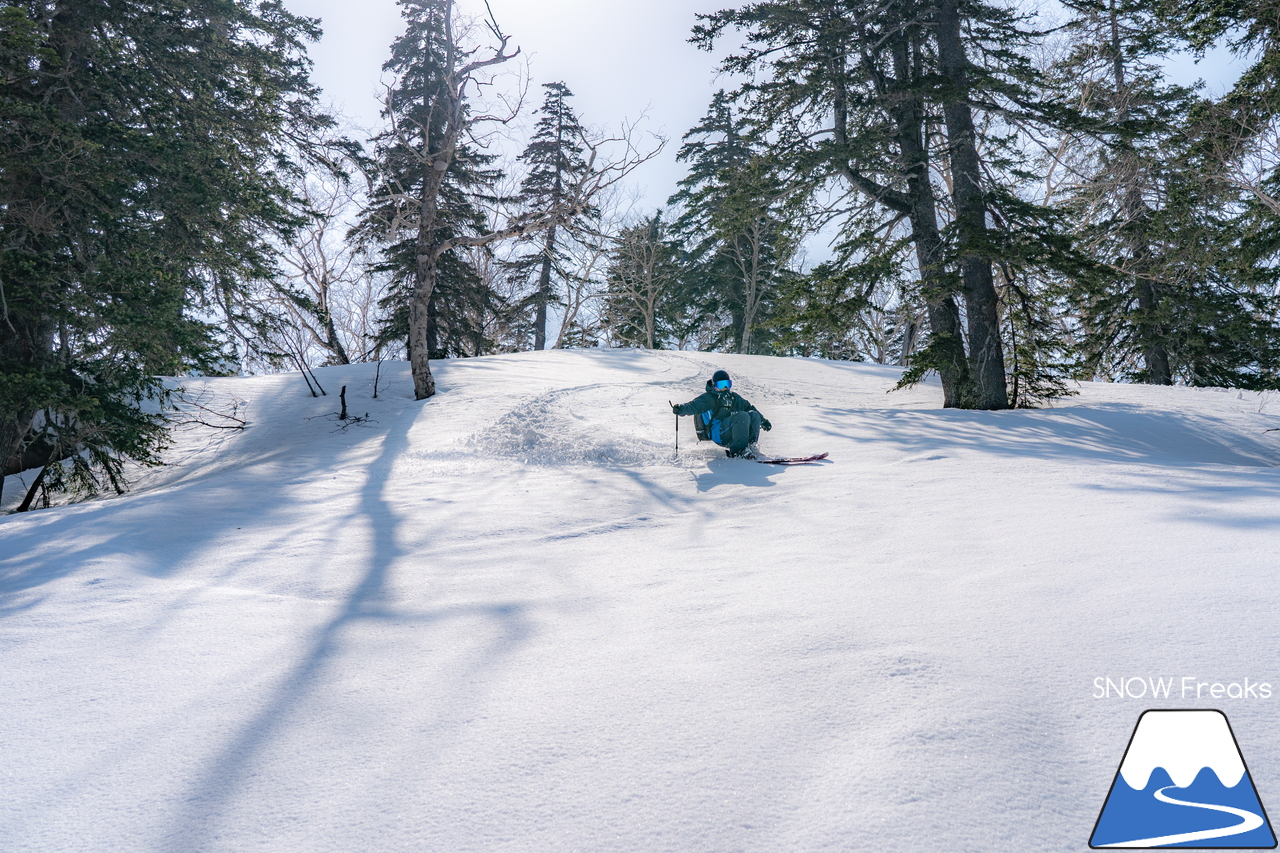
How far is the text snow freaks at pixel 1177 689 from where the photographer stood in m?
1.98

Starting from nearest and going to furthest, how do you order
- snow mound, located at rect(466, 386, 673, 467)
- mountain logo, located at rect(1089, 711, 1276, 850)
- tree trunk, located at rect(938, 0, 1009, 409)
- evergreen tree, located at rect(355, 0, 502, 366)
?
mountain logo, located at rect(1089, 711, 1276, 850)
snow mound, located at rect(466, 386, 673, 467)
tree trunk, located at rect(938, 0, 1009, 409)
evergreen tree, located at rect(355, 0, 502, 366)

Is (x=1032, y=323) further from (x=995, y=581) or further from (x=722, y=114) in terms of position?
(x=722, y=114)

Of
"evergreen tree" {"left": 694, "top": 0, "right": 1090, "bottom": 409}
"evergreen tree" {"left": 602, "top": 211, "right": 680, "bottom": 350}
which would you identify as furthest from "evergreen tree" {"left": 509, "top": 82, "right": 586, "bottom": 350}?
"evergreen tree" {"left": 694, "top": 0, "right": 1090, "bottom": 409}

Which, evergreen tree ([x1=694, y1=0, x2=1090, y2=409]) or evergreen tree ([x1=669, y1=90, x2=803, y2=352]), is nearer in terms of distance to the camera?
evergreen tree ([x1=694, y1=0, x2=1090, y2=409])

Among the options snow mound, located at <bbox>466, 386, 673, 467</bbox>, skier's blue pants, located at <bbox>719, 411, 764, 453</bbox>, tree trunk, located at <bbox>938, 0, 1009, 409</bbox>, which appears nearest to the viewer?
skier's blue pants, located at <bbox>719, 411, 764, 453</bbox>

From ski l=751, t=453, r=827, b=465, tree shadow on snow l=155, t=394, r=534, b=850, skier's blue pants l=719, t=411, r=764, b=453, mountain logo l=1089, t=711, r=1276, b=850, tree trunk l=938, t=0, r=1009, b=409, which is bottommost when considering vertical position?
tree shadow on snow l=155, t=394, r=534, b=850

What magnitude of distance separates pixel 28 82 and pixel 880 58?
13627 millimetres

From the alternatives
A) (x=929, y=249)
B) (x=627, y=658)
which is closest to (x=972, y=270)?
(x=929, y=249)

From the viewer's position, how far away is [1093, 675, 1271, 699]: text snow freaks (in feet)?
6.48

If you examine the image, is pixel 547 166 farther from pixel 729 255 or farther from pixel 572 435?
pixel 572 435

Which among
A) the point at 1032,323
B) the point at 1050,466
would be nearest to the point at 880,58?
the point at 1032,323

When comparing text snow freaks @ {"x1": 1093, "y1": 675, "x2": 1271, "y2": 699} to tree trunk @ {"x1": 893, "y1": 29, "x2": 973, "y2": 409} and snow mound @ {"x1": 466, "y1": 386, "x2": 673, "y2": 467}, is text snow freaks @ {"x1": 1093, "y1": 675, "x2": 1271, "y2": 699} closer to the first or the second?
snow mound @ {"x1": 466, "y1": 386, "x2": 673, "y2": 467}

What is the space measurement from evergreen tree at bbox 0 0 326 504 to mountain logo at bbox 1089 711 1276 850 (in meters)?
9.49

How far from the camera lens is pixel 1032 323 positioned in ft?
34.5
